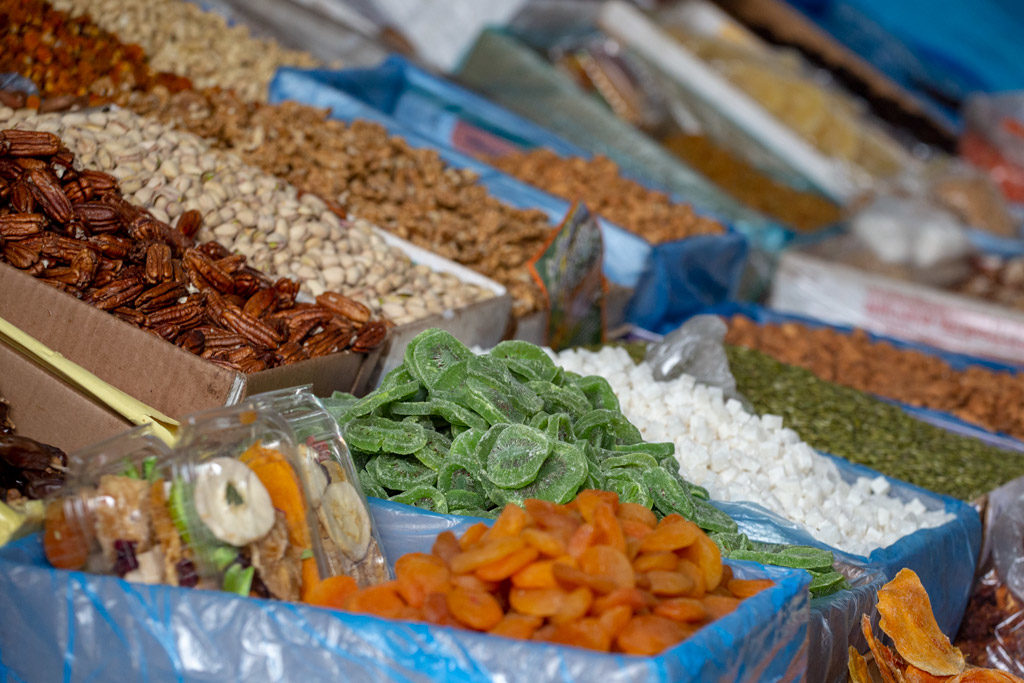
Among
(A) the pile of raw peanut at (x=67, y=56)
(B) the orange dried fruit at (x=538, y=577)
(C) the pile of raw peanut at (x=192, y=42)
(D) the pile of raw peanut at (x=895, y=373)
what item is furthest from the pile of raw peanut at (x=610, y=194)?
(B) the orange dried fruit at (x=538, y=577)

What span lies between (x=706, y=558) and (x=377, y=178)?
5.68 feet

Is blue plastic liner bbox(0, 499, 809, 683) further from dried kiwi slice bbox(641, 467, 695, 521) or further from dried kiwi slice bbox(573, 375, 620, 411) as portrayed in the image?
dried kiwi slice bbox(573, 375, 620, 411)

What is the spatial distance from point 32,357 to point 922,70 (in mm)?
5894

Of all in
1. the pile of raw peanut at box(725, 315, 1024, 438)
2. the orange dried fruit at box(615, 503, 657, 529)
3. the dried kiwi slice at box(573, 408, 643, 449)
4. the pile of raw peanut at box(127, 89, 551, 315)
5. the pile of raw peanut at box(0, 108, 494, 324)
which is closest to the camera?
the orange dried fruit at box(615, 503, 657, 529)

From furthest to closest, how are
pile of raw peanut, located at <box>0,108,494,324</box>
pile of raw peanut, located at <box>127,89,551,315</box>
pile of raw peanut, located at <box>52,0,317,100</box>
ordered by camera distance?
1. pile of raw peanut, located at <box>52,0,317,100</box>
2. pile of raw peanut, located at <box>127,89,551,315</box>
3. pile of raw peanut, located at <box>0,108,494,324</box>

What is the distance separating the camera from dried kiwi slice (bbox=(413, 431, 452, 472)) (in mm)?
1290

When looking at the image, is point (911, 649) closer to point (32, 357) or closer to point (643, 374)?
point (643, 374)

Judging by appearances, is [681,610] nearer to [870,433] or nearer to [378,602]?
[378,602]

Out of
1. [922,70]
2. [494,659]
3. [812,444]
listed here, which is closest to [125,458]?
[494,659]

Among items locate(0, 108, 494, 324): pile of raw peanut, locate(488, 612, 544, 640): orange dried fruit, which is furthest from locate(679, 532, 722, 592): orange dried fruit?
locate(0, 108, 494, 324): pile of raw peanut

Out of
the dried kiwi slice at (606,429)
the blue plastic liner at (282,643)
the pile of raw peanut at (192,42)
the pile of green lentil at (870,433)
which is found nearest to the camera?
the blue plastic liner at (282,643)

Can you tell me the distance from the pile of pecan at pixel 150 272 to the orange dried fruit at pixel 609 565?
75 cm

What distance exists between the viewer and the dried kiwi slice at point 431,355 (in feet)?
4.67

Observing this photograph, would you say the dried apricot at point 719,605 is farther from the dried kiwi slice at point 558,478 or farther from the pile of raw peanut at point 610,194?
the pile of raw peanut at point 610,194
